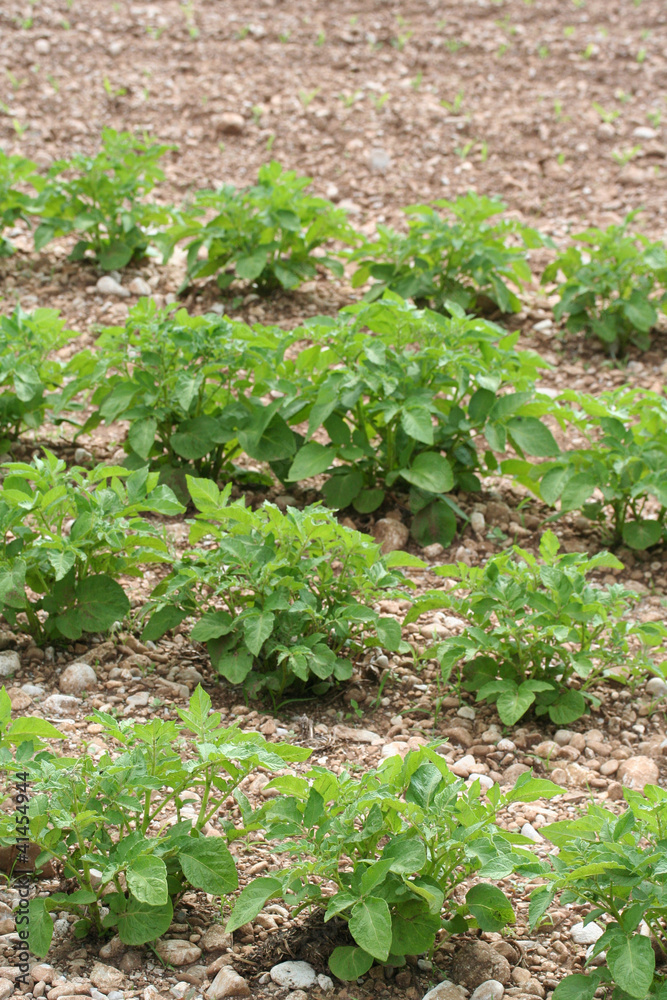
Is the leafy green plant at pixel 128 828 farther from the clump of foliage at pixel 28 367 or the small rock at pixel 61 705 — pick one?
the clump of foliage at pixel 28 367

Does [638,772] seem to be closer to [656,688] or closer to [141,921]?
[656,688]

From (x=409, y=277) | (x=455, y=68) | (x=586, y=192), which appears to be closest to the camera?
(x=409, y=277)

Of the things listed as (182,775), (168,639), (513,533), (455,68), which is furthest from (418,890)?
(455,68)

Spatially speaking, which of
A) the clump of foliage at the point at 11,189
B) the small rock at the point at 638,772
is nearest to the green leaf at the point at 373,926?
the small rock at the point at 638,772

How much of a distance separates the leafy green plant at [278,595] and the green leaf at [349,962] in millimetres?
812

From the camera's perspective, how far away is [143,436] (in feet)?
11.5

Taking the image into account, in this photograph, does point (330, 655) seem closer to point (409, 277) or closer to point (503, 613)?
point (503, 613)

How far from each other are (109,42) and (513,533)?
5.66 meters

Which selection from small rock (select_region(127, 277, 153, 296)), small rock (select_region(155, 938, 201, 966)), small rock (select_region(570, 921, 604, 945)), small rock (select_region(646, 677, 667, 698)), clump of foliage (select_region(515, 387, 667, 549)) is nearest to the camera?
small rock (select_region(155, 938, 201, 966))

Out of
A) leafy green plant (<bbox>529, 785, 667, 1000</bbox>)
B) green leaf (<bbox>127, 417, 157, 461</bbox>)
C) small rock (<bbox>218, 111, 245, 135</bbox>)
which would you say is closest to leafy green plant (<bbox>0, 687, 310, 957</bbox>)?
leafy green plant (<bbox>529, 785, 667, 1000</bbox>)

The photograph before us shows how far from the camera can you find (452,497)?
151 inches

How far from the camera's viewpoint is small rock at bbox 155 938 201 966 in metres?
2.03

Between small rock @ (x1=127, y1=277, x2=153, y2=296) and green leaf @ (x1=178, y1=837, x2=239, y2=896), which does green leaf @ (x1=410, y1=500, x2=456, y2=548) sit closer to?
green leaf @ (x1=178, y1=837, x2=239, y2=896)

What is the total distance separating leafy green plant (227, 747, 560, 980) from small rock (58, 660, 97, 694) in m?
0.96
